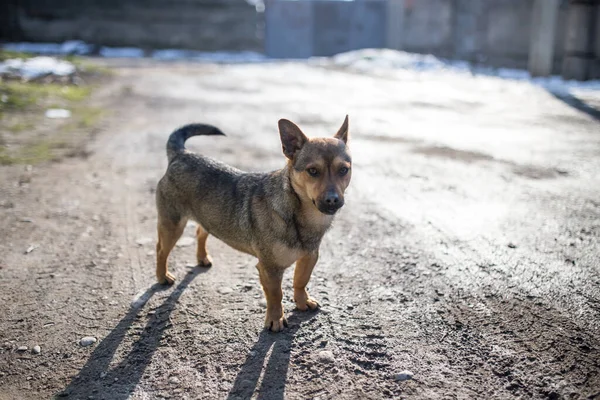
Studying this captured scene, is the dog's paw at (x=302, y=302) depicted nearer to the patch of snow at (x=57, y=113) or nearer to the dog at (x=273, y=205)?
the dog at (x=273, y=205)

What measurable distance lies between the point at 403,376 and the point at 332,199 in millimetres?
1102

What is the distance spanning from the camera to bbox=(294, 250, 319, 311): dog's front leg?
3.63 meters

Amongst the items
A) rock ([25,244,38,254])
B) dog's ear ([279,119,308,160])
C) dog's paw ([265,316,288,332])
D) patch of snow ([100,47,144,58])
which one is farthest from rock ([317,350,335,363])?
patch of snow ([100,47,144,58])

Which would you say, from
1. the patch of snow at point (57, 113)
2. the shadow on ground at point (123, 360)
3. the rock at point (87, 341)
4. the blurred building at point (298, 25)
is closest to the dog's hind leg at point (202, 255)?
the shadow on ground at point (123, 360)

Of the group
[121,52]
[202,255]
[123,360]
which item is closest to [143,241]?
[202,255]

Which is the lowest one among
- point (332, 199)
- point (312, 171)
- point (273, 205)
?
point (273, 205)

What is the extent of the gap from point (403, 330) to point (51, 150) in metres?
6.99

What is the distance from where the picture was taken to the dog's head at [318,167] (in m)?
3.24

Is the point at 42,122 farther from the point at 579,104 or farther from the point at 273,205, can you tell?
the point at 579,104

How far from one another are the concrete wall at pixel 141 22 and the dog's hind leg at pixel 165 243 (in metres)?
28.3

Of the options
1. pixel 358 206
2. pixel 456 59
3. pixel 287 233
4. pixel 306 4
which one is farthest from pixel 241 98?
pixel 306 4

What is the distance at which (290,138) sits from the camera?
359cm

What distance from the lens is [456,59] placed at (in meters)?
23.9

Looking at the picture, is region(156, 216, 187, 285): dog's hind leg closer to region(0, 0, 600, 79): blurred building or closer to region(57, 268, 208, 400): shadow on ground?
region(57, 268, 208, 400): shadow on ground
